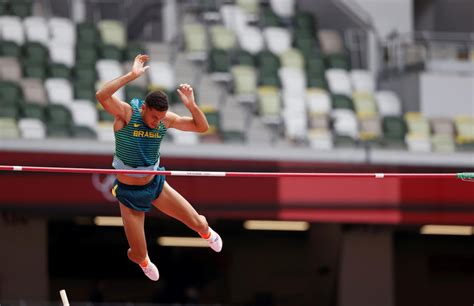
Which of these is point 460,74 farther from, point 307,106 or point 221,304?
point 221,304

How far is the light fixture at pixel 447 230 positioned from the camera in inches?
894

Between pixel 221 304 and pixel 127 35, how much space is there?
6.11m

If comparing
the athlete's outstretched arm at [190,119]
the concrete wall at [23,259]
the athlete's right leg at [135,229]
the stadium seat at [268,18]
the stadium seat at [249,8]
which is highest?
the stadium seat at [249,8]

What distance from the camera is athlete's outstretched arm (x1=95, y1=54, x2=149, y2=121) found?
1247 centimetres

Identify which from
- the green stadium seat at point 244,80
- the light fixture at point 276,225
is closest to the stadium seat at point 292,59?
the green stadium seat at point 244,80

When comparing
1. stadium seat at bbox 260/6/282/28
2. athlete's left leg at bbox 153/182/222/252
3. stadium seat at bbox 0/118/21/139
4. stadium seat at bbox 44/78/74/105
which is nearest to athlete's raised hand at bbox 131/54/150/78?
athlete's left leg at bbox 153/182/222/252

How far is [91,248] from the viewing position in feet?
78.3

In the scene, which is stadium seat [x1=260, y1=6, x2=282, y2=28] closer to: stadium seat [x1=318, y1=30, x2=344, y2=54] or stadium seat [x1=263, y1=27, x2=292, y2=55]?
stadium seat [x1=263, y1=27, x2=292, y2=55]

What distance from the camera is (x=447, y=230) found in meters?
23.2

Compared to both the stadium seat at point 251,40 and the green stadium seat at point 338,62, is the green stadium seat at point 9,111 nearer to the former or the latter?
the stadium seat at point 251,40

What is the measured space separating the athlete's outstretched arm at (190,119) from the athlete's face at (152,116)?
0.25 m

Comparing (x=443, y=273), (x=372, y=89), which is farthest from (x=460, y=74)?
(x=443, y=273)

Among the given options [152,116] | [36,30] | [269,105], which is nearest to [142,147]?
[152,116]

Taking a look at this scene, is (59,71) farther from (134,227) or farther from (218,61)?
(134,227)
